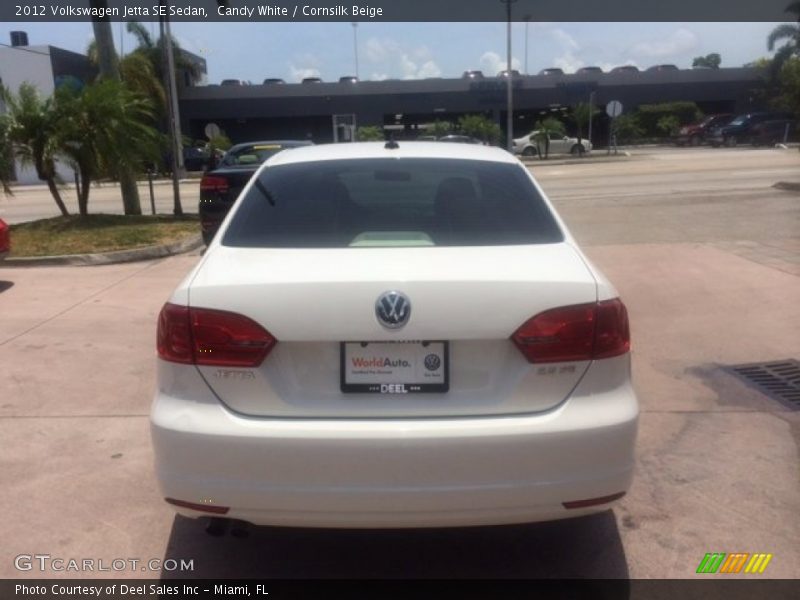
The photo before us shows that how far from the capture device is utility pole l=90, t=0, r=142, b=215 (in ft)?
50.1

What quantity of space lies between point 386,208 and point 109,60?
44.8ft

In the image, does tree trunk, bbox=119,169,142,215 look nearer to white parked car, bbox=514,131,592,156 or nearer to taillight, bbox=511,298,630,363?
taillight, bbox=511,298,630,363

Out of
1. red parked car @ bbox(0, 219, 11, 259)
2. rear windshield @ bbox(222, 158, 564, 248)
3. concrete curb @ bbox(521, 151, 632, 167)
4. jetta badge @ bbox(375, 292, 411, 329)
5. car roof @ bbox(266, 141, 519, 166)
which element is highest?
car roof @ bbox(266, 141, 519, 166)

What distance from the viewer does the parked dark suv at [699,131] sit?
48062mm

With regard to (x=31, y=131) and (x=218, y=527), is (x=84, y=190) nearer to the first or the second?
(x=31, y=131)

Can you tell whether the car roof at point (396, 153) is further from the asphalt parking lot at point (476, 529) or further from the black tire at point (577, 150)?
the black tire at point (577, 150)

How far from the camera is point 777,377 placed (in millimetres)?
5680

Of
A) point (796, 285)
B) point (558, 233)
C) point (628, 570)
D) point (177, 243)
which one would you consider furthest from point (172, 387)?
point (177, 243)

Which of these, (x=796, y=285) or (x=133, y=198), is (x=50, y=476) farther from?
Result: (x=133, y=198)

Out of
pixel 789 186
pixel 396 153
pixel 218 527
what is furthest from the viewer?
pixel 789 186

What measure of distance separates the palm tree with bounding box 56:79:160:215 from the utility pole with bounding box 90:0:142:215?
Answer: 0.89m

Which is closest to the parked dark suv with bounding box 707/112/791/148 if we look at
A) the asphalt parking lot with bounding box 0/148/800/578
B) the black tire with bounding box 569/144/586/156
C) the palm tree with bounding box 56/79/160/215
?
the black tire with bounding box 569/144/586/156

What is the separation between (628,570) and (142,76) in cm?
4100

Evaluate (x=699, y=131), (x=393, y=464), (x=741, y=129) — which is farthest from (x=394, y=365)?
(x=699, y=131)
